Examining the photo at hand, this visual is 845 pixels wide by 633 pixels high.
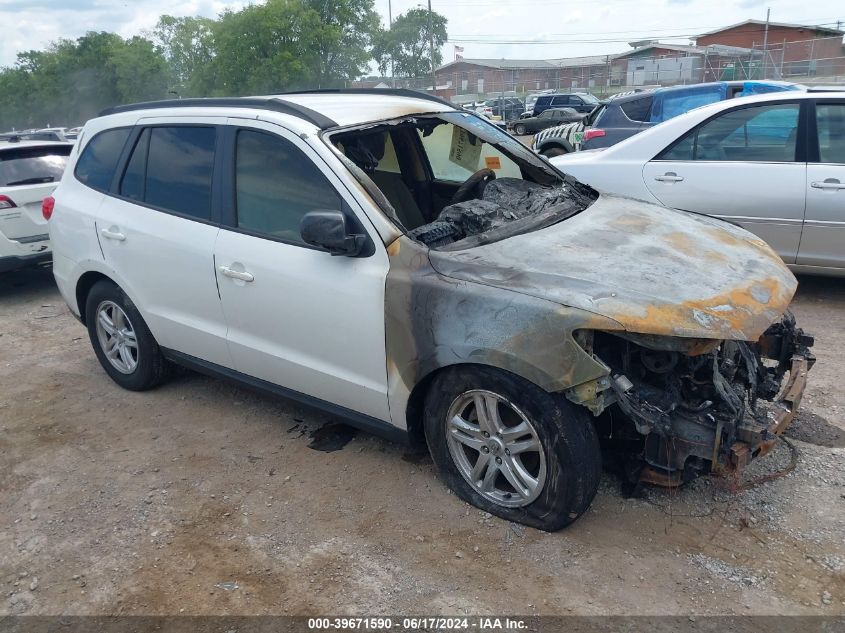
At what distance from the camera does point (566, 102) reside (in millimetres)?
27734

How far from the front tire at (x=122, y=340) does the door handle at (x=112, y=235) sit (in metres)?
0.36

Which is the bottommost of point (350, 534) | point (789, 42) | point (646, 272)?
point (350, 534)

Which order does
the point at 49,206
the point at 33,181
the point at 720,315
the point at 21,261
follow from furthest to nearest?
1. the point at 33,181
2. the point at 21,261
3. the point at 49,206
4. the point at 720,315

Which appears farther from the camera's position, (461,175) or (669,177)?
(669,177)

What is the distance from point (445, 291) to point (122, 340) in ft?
8.95

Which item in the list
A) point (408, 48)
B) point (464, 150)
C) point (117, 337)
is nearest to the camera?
point (464, 150)

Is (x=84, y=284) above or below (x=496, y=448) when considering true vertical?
A: above

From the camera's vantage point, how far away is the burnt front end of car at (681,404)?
→ 8.67ft

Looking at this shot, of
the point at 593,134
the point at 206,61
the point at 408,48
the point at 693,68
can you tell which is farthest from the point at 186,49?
the point at 593,134

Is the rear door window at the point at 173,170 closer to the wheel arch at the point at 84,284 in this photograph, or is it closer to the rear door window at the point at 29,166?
the wheel arch at the point at 84,284

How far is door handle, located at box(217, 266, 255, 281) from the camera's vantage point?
11.5 ft

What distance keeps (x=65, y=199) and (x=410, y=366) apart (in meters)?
3.02

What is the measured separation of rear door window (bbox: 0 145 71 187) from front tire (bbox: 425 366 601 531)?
6.16 meters

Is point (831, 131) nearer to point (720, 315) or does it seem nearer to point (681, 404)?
point (720, 315)
